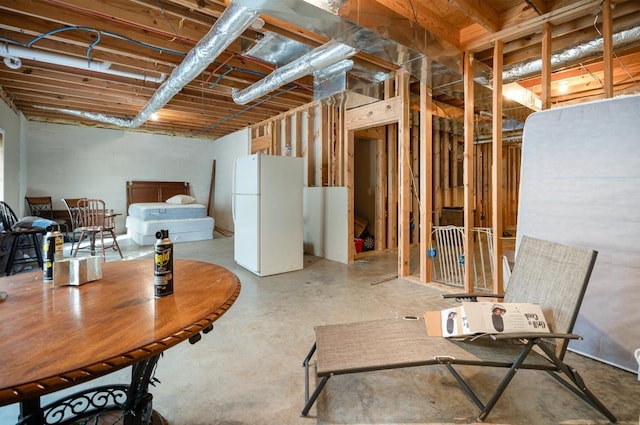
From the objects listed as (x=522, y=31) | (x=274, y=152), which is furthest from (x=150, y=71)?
(x=522, y=31)

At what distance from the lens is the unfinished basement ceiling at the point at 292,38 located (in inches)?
101

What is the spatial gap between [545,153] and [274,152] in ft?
17.2

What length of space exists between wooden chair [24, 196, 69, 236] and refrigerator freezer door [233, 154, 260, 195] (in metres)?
4.73

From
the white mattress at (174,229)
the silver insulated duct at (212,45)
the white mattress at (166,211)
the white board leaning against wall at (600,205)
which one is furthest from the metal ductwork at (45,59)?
the white board leaning against wall at (600,205)

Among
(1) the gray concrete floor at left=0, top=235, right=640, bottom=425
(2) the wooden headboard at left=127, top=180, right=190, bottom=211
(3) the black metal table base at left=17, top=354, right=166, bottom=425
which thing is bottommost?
(1) the gray concrete floor at left=0, top=235, right=640, bottom=425

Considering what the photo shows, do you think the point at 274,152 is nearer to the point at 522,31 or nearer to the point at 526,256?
the point at 522,31

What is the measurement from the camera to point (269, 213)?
4195 millimetres

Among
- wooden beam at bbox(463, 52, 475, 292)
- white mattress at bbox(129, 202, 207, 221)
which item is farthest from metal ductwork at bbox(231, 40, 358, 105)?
white mattress at bbox(129, 202, 207, 221)

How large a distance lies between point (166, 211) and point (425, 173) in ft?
17.5

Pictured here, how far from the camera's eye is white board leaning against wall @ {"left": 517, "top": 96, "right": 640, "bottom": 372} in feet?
6.61

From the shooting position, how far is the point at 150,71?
4.28m

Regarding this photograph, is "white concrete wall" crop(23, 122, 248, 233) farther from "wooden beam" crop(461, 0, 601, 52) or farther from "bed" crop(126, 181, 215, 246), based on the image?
"wooden beam" crop(461, 0, 601, 52)

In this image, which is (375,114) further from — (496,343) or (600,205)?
(496,343)

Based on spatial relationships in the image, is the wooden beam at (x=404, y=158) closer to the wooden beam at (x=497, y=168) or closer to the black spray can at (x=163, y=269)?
the wooden beam at (x=497, y=168)
